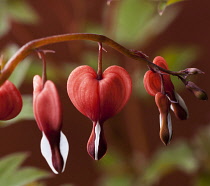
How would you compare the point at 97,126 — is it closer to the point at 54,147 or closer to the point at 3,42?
the point at 54,147

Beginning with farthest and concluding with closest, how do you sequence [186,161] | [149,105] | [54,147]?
[149,105], [186,161], [54,147]

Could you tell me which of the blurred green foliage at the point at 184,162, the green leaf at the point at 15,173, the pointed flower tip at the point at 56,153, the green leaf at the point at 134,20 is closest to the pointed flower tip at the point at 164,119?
the pointed flower tip at the point at 56,153

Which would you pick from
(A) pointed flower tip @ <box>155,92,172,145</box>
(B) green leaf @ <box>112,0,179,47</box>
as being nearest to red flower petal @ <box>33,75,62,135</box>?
(A) pointed flower tip @ <box>155,92,172,145</box>

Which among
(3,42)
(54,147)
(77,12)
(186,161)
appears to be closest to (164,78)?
(54,147)

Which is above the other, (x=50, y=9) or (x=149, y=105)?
(x=50, y=9)

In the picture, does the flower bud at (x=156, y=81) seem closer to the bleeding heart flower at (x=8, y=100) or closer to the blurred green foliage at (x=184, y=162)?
the bleeding heart flower at (x=8, y=100)

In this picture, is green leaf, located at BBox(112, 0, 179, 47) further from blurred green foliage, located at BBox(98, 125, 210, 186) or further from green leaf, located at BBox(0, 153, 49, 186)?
green leaf, located at BBox(0, 153, 49, 186)
